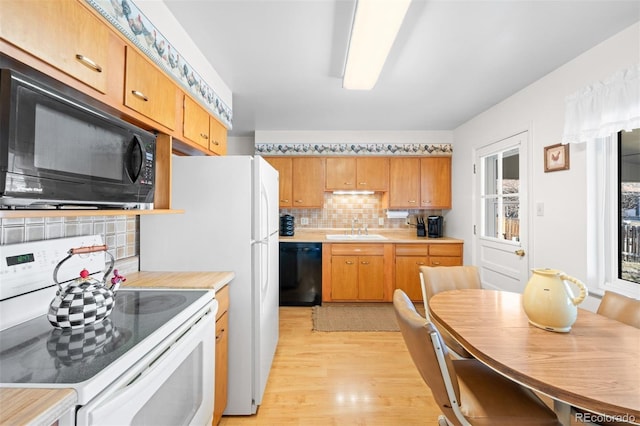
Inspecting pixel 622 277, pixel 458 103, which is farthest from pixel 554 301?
pixel 458 103

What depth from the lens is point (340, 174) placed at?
151 inches

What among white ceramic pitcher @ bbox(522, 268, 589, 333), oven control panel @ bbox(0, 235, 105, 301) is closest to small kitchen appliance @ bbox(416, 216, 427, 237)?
white ceramic pitcher @ bbox(522, 268, 589, 333)

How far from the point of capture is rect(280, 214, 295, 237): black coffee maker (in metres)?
3.76

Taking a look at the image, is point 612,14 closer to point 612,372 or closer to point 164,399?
point 612,372

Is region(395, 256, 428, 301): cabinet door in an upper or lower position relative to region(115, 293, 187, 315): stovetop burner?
lower

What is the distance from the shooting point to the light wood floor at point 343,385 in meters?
1.67

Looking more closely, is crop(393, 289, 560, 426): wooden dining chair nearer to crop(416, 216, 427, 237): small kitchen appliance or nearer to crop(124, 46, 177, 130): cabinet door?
crop(124, 46, 177, 130): cabinet door

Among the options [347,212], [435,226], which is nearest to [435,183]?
[435,226]

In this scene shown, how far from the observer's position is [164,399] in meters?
0.95

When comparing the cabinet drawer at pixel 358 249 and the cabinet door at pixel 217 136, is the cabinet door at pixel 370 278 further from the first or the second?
the cabinet door at pixel 217 136

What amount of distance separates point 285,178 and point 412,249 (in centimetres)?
198

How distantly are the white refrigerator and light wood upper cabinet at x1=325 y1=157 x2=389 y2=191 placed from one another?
2.22 meters

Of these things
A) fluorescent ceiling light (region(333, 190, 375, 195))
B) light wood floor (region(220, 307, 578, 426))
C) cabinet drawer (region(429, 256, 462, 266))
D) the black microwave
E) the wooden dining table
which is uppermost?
fluorescent ceiling light (region(333, 190, 375, 195))

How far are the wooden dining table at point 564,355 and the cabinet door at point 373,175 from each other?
2521 millimetres
